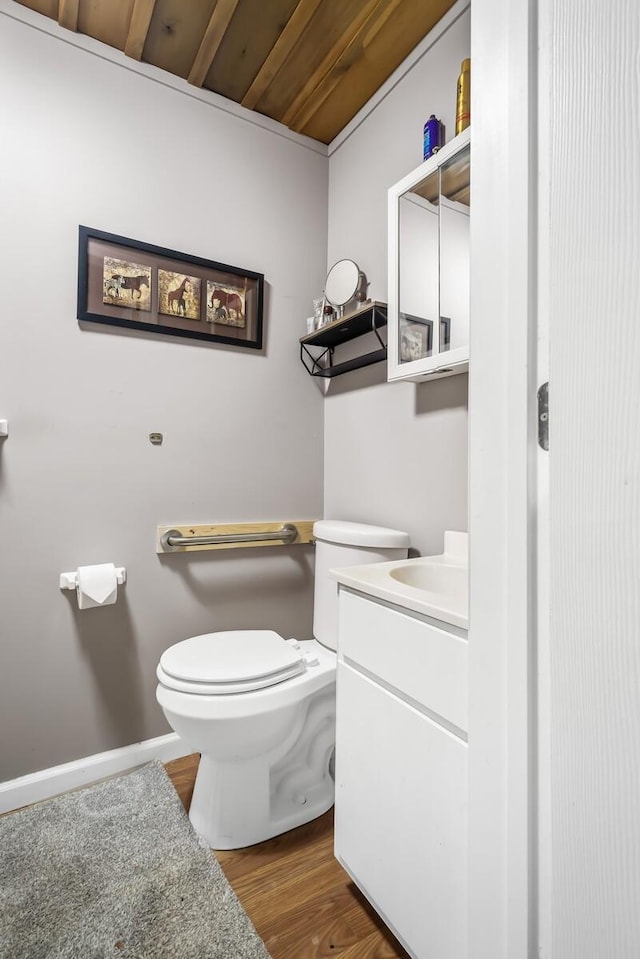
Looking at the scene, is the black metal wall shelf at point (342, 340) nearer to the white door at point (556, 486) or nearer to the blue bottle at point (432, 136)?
the blue bottle at point (432, 136)

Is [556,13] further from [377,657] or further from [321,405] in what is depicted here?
[321,405]

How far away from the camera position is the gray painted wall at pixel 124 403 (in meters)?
1.42

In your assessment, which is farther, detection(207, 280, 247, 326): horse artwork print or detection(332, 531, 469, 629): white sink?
detection(207, 280, 247, 326): horse artwork print

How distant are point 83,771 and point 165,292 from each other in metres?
1.66

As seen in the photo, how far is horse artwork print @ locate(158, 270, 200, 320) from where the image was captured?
164 cm

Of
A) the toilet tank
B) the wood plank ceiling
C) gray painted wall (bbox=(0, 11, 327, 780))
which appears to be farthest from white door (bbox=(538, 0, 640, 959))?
gray painted wall (bbox=(0, 11, 327, 780))

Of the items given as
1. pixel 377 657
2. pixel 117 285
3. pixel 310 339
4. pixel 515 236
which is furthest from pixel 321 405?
pixel 515 236

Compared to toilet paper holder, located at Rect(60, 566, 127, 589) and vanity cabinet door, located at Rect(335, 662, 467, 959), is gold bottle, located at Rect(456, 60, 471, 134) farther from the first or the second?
toilet paper holder, located at Rect(60, 566, 127, 589)

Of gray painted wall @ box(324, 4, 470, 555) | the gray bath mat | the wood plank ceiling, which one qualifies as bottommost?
the gray bath mat

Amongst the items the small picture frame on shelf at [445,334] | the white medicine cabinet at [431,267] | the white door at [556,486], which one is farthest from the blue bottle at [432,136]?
the white door at [556,486]

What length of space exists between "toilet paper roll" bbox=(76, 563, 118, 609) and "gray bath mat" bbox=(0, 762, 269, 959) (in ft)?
2.02

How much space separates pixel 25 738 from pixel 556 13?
6.57ft

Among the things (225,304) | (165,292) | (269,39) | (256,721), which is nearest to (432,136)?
(269,39)

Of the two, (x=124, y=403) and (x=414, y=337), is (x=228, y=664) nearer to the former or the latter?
(x=124, y=403)
